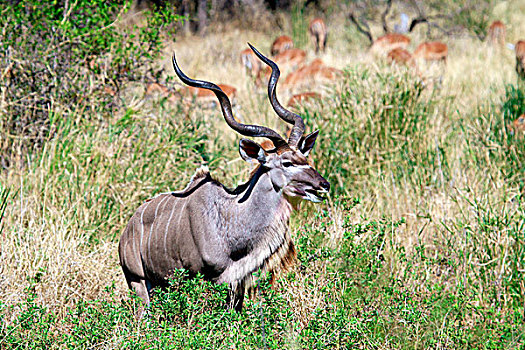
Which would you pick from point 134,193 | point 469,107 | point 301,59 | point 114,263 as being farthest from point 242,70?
point 114,263

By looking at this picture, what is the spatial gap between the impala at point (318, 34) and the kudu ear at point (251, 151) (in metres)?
11.7

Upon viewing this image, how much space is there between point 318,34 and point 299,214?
10.9 metres

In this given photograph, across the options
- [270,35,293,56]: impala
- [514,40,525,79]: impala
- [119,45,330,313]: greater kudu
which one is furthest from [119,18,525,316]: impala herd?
[270,35,293,56]: impala

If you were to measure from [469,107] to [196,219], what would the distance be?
16.7ft

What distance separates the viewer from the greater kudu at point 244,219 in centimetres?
347

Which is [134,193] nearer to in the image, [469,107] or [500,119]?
[500,119]

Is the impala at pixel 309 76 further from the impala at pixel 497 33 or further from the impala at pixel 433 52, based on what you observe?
the impala at pixel 497 33

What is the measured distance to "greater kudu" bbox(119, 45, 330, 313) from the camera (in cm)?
347

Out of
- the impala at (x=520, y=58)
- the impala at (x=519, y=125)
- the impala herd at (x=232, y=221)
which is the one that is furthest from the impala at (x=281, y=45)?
the impala herd at (x=232, y=221)

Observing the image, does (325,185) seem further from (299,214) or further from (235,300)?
(299,214)

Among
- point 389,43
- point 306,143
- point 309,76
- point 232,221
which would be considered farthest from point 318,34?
point 232,221

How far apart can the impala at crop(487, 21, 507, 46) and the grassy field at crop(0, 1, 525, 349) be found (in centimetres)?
768

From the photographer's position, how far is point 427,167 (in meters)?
5.77

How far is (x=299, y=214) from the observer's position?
16.1 feet
